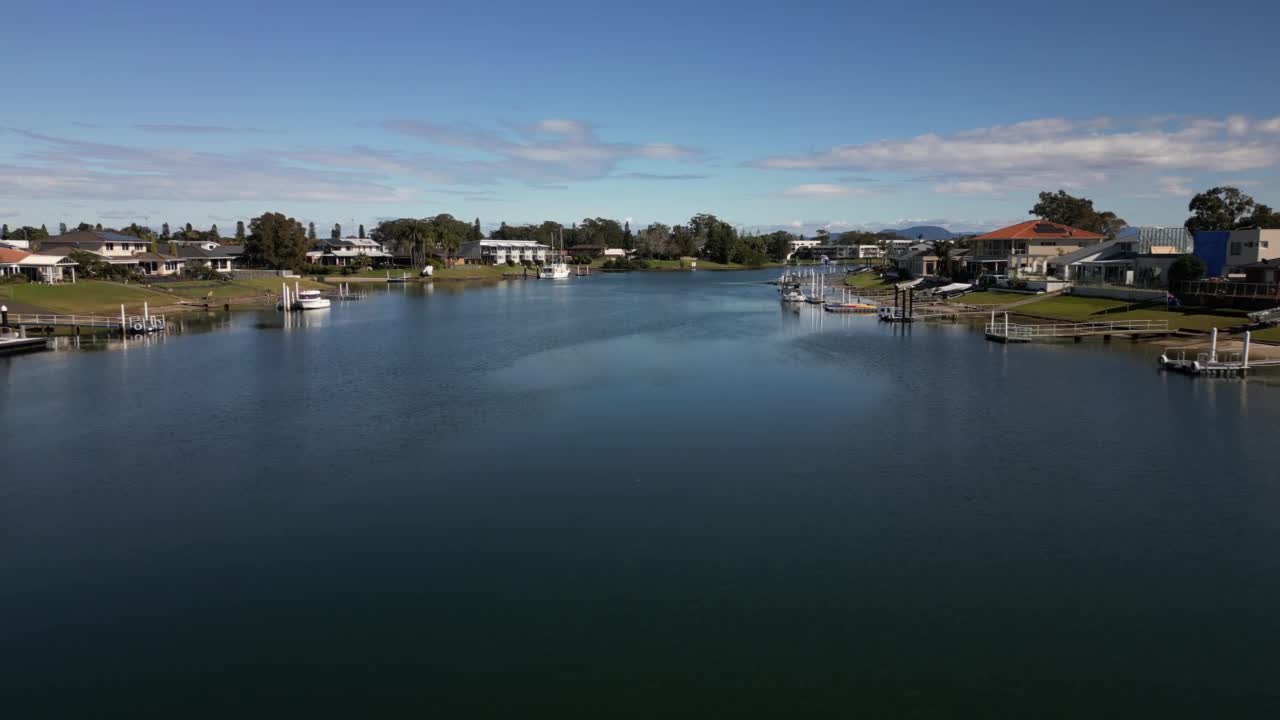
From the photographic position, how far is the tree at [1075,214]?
133 meters

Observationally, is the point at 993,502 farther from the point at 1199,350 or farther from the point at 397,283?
the point at 397,283

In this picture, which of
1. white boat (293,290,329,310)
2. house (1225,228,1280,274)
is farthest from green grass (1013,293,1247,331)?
white boat (293,290,329,310)

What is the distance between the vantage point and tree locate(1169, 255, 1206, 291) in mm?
58081

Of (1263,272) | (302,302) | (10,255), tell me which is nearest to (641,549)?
(1263,272)

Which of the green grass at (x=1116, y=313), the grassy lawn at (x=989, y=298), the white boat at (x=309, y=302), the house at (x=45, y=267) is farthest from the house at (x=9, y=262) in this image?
the green grass at (x=1116, y=313)

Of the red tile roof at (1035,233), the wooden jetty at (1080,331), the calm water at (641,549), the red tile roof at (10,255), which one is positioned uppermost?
the red tile roof at (1035,233)

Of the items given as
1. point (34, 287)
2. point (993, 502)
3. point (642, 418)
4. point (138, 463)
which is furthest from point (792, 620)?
point (34, 287)

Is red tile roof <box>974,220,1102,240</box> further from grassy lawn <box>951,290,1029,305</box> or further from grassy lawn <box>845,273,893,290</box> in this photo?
grassy lawn <box>845,273,893,290</box>

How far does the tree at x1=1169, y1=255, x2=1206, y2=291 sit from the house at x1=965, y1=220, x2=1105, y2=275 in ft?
90.0

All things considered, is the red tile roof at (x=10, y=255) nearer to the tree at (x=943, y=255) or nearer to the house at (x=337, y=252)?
the house at (x=337, y=252)

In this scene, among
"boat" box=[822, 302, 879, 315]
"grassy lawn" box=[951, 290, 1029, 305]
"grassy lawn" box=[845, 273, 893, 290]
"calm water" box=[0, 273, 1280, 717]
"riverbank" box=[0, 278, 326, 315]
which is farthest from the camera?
"grassy lawn" box=[845, 273, 893, 290]

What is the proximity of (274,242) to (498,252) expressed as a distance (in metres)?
60.6

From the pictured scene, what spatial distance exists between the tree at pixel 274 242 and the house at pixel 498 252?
49.1 m

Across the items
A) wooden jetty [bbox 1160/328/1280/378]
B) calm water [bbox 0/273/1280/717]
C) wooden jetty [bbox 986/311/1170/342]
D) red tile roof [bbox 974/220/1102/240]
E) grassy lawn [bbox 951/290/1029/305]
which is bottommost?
calm water [bbox 0/273/1280/717]
